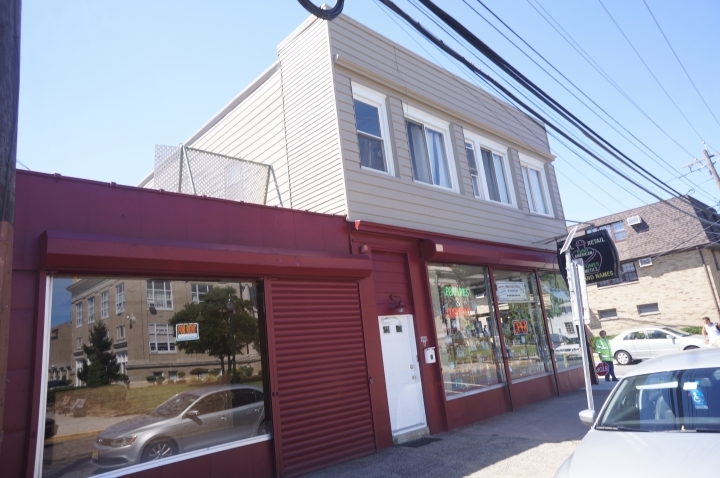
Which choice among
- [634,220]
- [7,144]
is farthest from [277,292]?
[634,220]

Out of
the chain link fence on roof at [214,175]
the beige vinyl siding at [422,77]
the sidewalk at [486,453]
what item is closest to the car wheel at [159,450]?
the sidewalk at [486,453]

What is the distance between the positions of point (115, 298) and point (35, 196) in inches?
59.1

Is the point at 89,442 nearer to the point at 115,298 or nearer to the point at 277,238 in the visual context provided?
the point at 115,298

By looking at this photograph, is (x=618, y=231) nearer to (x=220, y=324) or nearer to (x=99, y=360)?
(x=220, y=324)

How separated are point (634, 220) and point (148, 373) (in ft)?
97.8

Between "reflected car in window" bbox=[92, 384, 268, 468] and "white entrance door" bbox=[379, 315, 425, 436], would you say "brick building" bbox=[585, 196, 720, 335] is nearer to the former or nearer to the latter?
"white entrance door" bbox=[379, 315, 425, 436]

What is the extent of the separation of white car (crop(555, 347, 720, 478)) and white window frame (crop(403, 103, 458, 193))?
680 cm

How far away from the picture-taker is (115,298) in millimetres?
6387

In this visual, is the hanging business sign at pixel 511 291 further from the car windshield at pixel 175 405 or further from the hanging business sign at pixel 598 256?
the car windshield at pixel 175 405

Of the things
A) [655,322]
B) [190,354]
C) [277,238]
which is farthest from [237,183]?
[655,322]

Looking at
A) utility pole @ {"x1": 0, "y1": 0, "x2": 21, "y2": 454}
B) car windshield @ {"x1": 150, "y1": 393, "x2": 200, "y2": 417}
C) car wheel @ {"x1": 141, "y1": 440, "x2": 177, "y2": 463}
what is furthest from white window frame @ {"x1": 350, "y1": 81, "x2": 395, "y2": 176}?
utility pole @ {"x1": 0, "y1": 0, "x2": 21, "y2": 454}

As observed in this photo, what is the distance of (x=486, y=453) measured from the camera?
24.9ft

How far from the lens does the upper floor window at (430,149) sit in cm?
1111

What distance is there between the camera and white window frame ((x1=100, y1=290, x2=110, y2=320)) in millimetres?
6215
